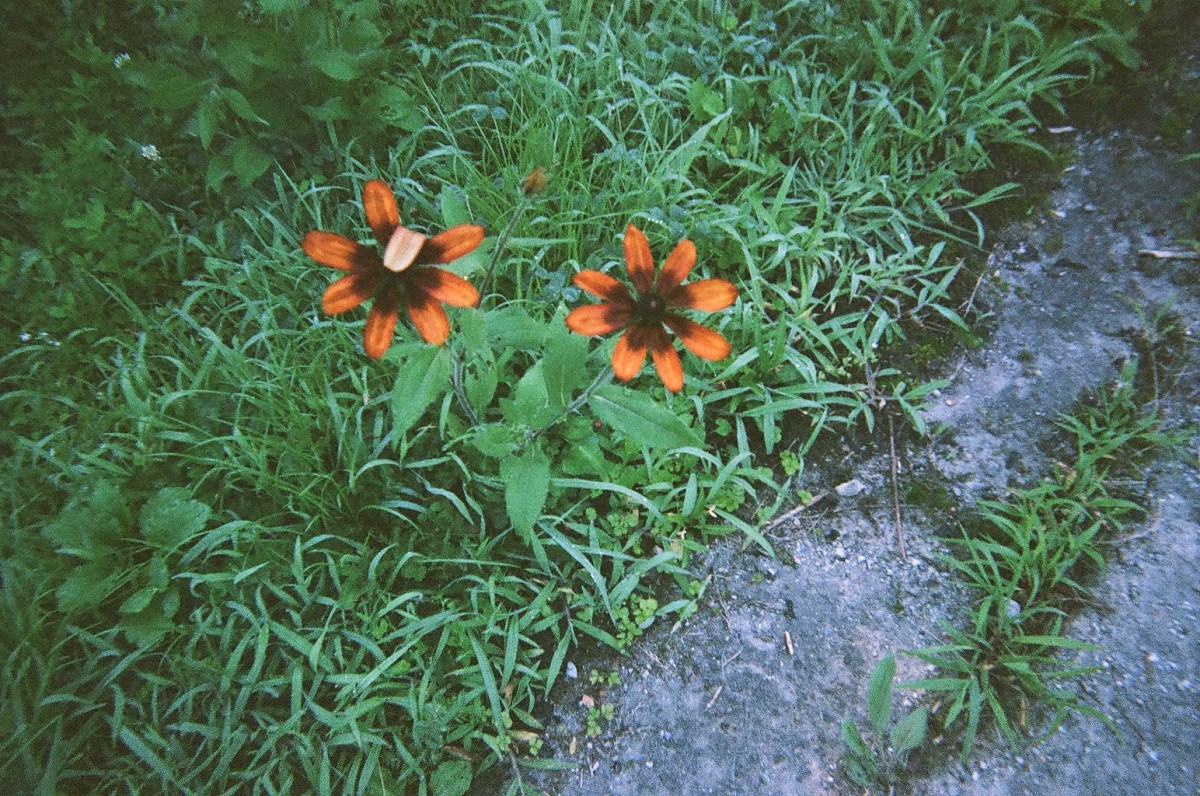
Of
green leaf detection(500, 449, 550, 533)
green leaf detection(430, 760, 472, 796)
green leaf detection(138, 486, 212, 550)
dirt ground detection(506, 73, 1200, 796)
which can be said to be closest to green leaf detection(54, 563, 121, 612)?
green leaf detection(138, 486, 212, 550)

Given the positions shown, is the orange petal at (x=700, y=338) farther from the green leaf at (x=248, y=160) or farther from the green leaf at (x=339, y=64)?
the green leaf at (x=248, y=160)

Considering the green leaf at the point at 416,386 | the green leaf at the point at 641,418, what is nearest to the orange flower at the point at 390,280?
the green leaf at the point at 416,386

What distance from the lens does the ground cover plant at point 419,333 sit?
1.49 meters

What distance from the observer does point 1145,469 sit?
1868 millimetres

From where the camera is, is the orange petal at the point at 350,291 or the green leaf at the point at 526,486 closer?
the orange petal at the point at 350,291

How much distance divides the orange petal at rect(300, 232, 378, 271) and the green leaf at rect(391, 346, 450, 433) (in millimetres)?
210

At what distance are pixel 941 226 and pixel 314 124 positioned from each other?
87.4 inches

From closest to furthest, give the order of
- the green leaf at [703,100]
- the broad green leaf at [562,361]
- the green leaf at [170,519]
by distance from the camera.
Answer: the broad green leaf at [562,361] → the green leaf at [170,519] → the green leaf at [703,100]

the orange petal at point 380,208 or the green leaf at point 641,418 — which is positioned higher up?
the orange petal at point 380,208

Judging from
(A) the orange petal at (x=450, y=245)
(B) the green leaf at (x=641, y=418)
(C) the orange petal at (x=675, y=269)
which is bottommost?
(B) the green leaf at (x=641, y=418)

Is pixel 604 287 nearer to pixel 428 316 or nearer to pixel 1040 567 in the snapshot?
pixel 428 316

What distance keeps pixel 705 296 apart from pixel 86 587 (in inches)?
63.2

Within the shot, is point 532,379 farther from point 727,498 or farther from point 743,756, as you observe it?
point 743,756

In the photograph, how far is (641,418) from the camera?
4.40ft
